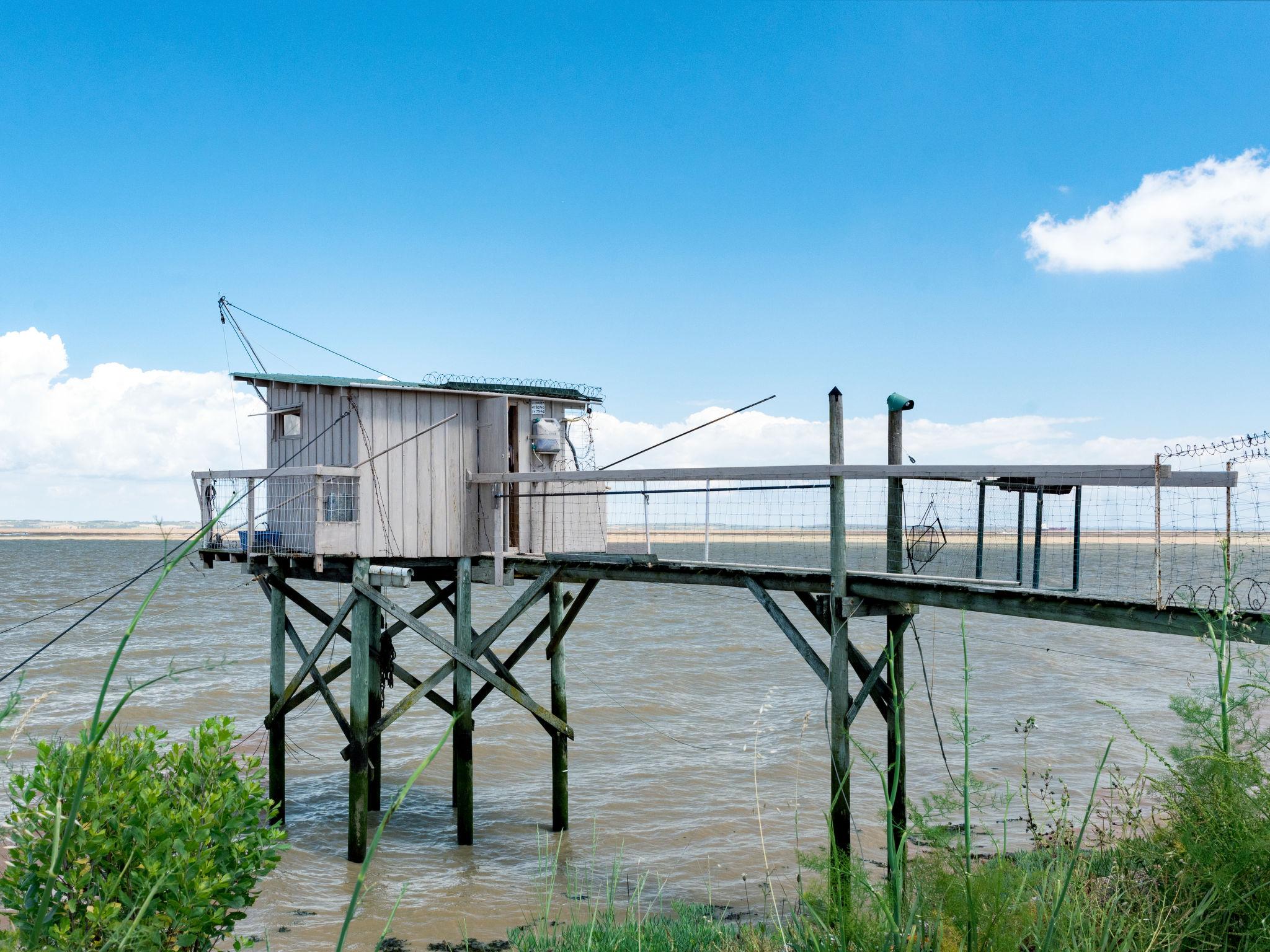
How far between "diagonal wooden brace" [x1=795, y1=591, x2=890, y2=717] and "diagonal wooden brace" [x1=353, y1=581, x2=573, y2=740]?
13.1ft

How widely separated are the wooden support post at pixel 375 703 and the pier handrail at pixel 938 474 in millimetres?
2837

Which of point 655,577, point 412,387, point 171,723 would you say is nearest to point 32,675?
Answer: point 171,723

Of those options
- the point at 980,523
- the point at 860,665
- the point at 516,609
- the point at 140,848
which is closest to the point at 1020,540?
the point at 980,523

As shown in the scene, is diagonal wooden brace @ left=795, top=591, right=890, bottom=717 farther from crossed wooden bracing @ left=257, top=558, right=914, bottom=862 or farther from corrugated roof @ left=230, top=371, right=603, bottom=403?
corrugated roof @ left=230, top=371, right=603, bottom=403

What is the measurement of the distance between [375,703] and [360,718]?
1923mm

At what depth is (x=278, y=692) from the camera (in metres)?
12.7

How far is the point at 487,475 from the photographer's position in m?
11.9

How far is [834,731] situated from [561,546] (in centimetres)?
505

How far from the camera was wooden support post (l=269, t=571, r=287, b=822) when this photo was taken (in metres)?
12.5

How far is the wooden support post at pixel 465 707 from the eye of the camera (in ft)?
38.2

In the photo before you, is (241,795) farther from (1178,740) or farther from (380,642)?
(1178,740)

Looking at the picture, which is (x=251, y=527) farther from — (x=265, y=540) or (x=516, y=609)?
(x=516, y=609)

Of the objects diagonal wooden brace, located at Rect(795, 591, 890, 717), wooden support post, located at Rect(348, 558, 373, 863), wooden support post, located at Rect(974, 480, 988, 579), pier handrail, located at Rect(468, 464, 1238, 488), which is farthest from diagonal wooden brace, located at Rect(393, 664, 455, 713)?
wooden support post, located at Rect(974, 480, 988, 579)

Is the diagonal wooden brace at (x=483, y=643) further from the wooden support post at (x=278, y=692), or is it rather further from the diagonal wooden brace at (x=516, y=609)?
the wooden support post at (x=278, y=692)
